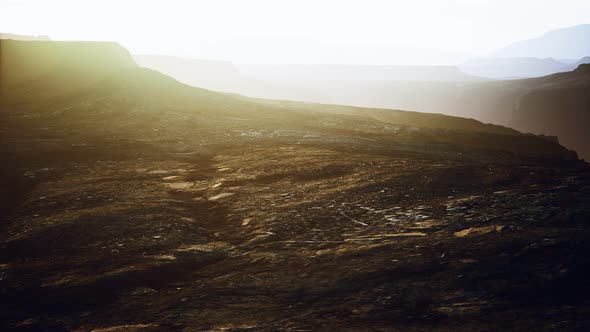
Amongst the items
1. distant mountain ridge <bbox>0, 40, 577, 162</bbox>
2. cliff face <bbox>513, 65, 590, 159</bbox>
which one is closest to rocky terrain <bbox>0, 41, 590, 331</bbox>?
distant mountain ridge <bbox>0, 40, 577, 162</bbox>

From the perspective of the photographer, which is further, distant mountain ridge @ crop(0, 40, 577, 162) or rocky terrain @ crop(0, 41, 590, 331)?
distant mountain ridge @ crop(0, 40, 577, 162)

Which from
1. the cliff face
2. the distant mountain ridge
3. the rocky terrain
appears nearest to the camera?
the rocky terrain

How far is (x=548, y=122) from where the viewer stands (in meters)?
130

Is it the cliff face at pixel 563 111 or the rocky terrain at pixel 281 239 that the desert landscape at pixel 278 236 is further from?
the cliff face at pixel 563 111

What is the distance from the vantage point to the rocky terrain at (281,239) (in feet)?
30.7

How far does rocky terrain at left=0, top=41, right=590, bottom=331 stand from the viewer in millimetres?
9344

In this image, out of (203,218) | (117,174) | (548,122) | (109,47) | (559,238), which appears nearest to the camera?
(559,238)

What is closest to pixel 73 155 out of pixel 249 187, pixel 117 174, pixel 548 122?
pixel 117 174

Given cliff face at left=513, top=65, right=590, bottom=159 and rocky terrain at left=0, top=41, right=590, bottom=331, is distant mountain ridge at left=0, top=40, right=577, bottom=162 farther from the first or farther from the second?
cliff face at left=513, top=65, right=590, bottom=159

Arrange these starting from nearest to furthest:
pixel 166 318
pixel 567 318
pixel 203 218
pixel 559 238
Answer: pixel 567 318, pixel 166 318, pixel 559 238, pixel 203 218

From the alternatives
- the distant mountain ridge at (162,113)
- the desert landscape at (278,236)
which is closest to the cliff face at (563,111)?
the distant mountain ridge at (162,113)

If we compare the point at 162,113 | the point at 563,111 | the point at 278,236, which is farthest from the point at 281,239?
the point at 563,111

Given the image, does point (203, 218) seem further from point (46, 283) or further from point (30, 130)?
point (30, 130)

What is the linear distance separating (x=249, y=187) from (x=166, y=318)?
29.3 feet
